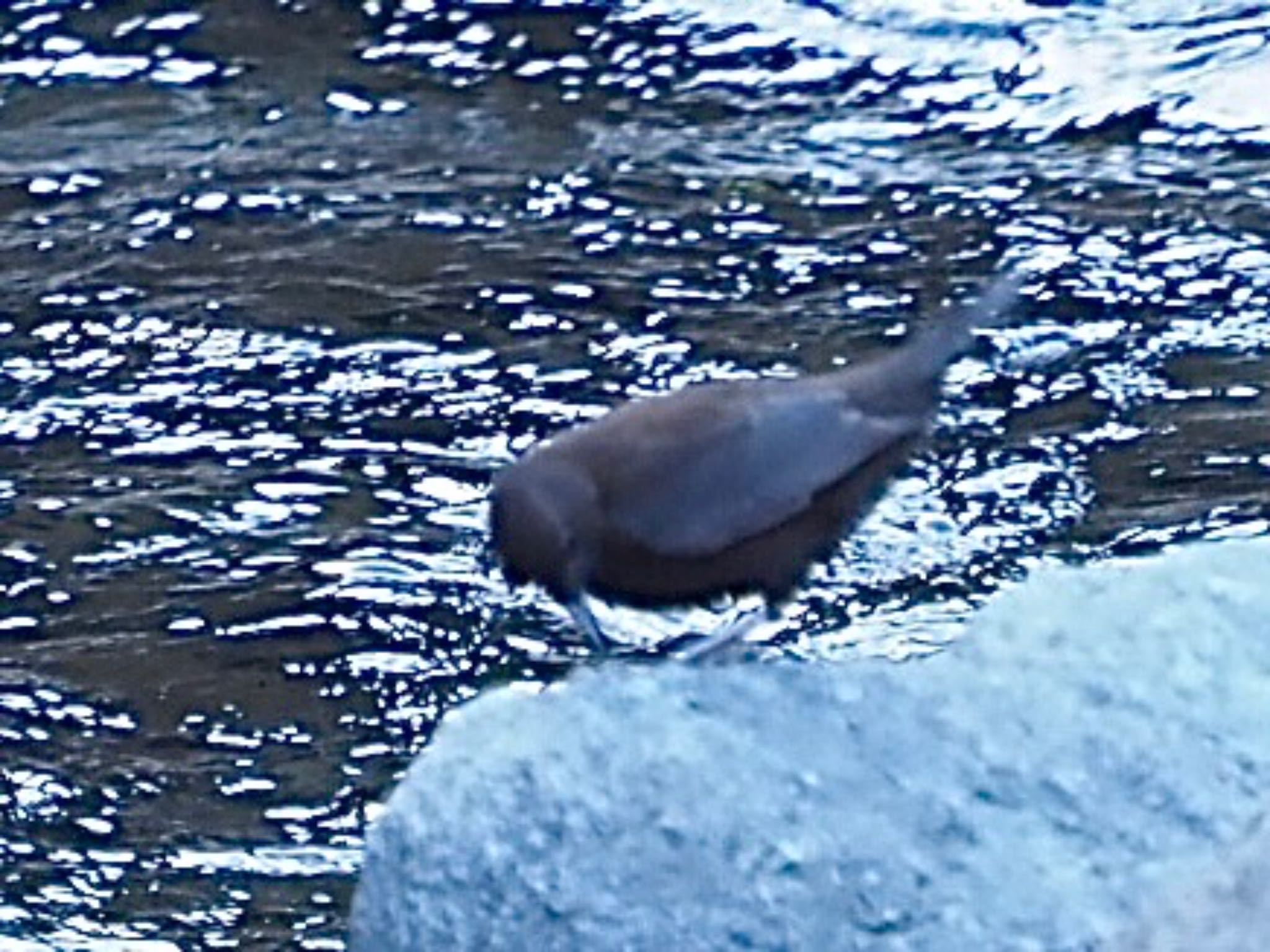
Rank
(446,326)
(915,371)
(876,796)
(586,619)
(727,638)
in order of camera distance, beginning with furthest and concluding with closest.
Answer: (446,326)
(915,371)
(586,619)
(727,638)
(876,796)

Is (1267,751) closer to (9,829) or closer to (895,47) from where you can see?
(9,829)

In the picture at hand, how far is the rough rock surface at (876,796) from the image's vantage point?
3.37 meters

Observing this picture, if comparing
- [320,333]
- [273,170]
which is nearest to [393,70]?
[273,170]

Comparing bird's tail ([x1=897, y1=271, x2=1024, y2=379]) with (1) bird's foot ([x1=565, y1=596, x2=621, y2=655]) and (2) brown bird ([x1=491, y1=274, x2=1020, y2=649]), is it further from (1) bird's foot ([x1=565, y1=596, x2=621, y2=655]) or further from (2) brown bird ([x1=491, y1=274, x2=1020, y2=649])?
(1) bird's foot ([x1=565, y1=596, x2=621, y2=655])

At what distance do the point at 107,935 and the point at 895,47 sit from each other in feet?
12.9

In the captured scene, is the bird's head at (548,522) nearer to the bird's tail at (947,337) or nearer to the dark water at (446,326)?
the bird's tail at (947,337)

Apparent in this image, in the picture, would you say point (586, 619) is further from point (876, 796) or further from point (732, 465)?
point (876, 796)

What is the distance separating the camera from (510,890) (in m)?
3.54

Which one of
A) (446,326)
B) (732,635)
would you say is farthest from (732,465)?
(446,326)

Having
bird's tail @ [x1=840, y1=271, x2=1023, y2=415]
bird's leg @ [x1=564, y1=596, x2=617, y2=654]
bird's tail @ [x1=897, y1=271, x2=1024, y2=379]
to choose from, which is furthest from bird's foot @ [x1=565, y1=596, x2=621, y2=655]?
bird's tail @ [x1=897, y1=271, x2=1024, y2=379]

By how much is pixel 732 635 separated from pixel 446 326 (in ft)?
8.24

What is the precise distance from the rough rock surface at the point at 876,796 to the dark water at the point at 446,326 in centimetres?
149

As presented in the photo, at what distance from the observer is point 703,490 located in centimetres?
467

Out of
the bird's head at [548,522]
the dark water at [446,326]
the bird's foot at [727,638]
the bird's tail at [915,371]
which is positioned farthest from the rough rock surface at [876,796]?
the dark water at [446,326]
